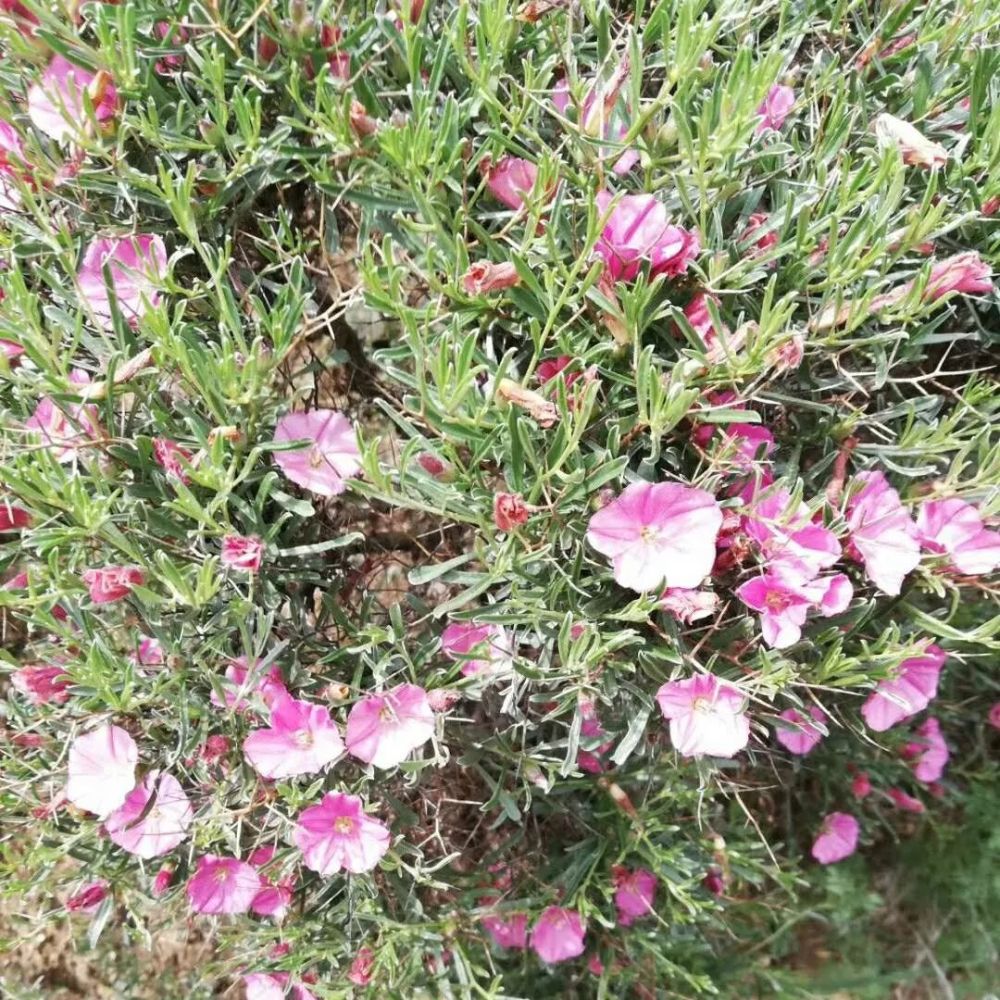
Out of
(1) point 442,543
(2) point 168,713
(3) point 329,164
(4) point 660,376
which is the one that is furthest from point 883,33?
(2) point 168,713

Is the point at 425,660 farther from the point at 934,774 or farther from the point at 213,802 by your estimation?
the point at 934,774

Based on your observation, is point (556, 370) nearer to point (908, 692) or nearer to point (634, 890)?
point (908, 692)

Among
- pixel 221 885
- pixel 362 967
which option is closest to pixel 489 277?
pixel 221 885

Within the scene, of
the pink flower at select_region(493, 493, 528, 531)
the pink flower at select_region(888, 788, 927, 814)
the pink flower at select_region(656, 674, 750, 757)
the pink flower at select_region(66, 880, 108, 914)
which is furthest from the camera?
the pink flower at select_region(888, 788, 927, 814)

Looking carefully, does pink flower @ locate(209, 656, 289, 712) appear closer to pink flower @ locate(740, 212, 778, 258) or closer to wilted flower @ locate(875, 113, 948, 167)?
pink flower @ locate(740, 212, 778, 258)

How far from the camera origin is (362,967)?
135 cm

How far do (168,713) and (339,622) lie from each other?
270 mm

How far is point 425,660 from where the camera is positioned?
121 centimetres

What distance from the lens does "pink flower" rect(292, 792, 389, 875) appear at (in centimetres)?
119

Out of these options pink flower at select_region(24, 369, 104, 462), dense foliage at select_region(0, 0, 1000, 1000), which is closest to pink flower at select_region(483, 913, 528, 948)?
dense foliage at select_region(0, 0, 1000, 1000)

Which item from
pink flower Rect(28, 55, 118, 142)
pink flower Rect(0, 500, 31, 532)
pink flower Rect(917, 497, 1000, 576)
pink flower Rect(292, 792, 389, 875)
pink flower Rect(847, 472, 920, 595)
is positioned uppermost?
pink flower Rect(28, 55, 118, 142)

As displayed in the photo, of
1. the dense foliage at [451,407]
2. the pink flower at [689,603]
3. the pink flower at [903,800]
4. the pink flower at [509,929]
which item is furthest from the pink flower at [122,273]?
the pink flower at [903,800]

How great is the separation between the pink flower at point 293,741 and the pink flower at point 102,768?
0.55 ft

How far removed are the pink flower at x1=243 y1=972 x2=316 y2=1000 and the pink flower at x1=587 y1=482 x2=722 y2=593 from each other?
887 mm
